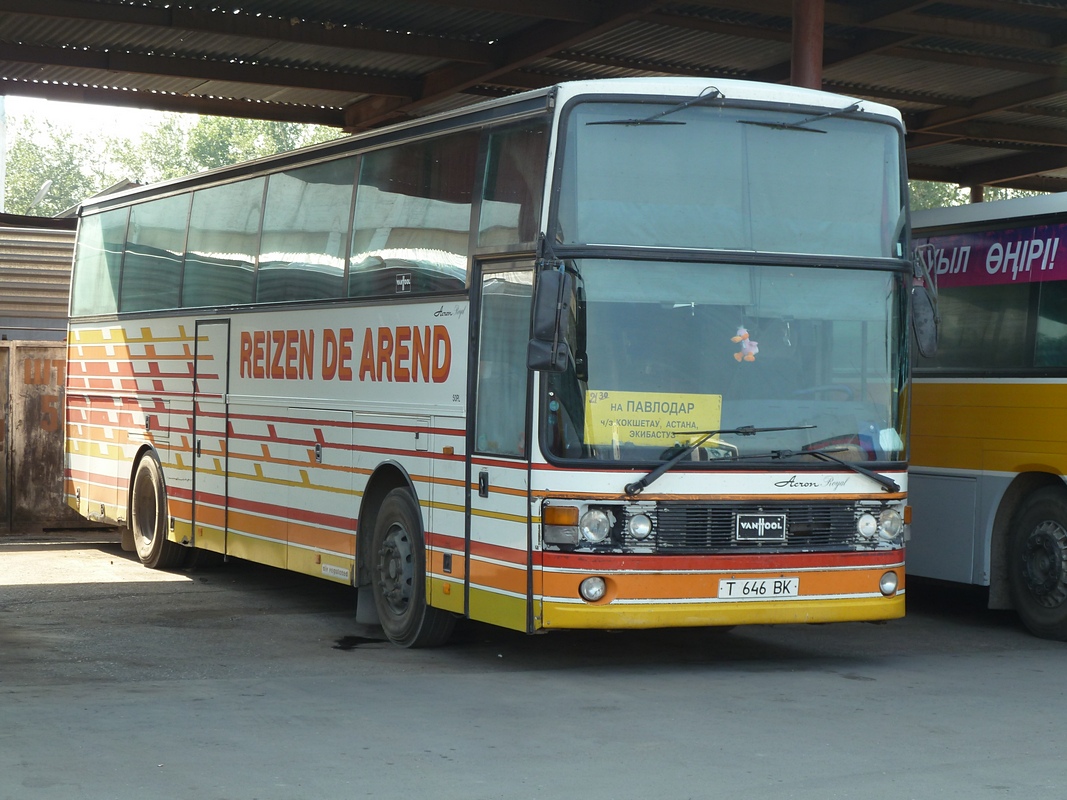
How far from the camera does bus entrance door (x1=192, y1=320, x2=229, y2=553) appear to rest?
43.8 feet

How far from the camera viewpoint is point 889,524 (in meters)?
9.66

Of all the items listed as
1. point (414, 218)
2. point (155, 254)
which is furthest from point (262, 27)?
point (414, 218)

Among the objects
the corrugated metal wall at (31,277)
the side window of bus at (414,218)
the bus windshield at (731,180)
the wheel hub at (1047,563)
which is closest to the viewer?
the bus windshield at (731,180)

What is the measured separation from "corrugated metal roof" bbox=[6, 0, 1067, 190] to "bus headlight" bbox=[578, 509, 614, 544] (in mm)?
7904

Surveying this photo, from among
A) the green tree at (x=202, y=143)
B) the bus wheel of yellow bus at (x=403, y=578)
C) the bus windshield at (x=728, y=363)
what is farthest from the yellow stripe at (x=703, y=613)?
the green tree at (x=202, y=143)

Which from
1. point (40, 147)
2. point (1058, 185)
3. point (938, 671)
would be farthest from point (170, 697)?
point (40, 147)

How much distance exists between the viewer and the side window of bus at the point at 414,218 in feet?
32.9

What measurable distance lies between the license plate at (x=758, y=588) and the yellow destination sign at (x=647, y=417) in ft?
2.88

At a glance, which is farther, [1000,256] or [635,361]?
[1000,256]

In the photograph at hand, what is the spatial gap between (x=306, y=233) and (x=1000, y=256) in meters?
5.15

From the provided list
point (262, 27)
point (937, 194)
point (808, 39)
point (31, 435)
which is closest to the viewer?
point (808, 39)

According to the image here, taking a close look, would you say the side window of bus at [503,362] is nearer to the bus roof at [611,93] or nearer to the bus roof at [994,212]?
the bus roof at [611,93]

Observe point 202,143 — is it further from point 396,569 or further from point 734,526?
point 734,526

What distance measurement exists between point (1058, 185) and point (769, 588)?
21.8m
